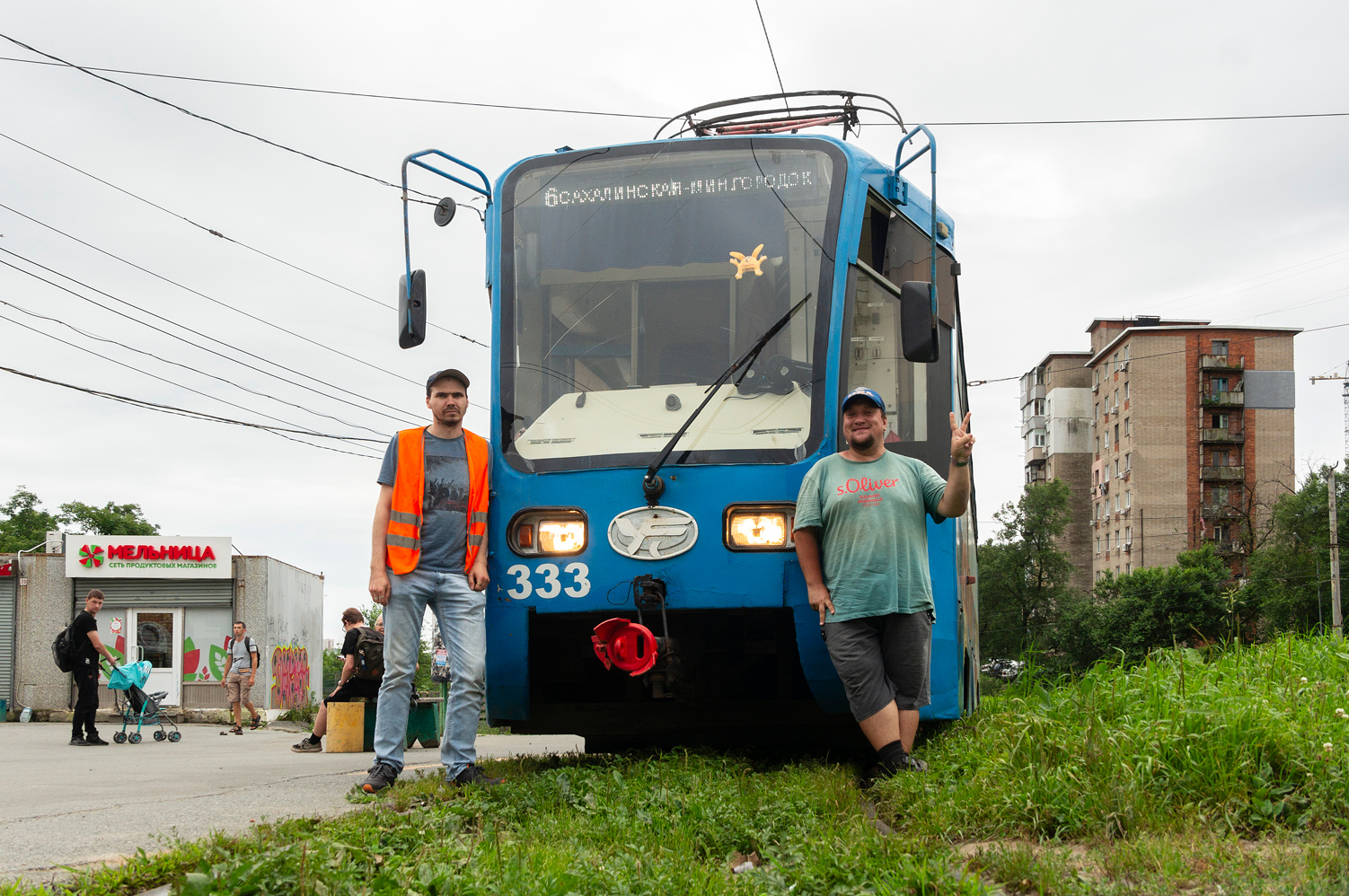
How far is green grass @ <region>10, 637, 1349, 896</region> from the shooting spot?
131 inches

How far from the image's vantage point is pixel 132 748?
548 inches

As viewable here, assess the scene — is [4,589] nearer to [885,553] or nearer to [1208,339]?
[885,553]

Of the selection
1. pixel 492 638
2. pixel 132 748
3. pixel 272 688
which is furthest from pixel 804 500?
pixel 272 688

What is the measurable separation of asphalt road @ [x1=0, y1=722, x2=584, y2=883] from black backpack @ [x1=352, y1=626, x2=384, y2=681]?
29.2 inches

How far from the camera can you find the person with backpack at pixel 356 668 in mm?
11570

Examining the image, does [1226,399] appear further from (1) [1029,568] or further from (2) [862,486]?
(2) [862,486]

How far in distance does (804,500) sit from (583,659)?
1.85 m

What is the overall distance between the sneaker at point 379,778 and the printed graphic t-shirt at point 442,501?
→ 94 cm

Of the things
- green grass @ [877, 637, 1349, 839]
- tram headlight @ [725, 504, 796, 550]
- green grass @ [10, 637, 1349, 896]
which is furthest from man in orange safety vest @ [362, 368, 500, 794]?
green grass @ [877, 637, 1349, 839]

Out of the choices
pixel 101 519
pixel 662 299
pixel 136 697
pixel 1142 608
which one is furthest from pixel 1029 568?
pixel 662 299

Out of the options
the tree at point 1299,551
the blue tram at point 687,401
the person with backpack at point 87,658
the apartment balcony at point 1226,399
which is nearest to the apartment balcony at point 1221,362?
the apartment balcony at point 1226,399

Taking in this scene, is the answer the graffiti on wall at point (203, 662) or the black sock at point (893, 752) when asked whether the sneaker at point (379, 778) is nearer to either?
the black sock at point (893, 752)

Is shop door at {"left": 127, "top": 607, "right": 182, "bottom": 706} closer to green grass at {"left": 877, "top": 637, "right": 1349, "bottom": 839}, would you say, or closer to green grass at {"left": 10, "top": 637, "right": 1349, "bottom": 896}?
green grass at {"left": 10, "top": 637, "right": 1349, "bottom": 896}

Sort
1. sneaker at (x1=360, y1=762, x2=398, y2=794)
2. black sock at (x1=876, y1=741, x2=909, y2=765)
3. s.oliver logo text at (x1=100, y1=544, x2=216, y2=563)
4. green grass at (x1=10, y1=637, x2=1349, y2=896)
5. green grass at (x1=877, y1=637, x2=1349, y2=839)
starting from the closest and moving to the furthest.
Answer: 1. green grass at (x1=10, y1=637, x2=1349, y2=896)
2. green grass at (x1=877, y1=637, x2=1349, y2=839)
3. black sock at (x1=876, y1=741, x2=909, y2=765)
4. sneaker at (x1=360, y1=762, x2=398, y2=794)
5. s.oliver logo text at (x1=100, y1=544, x2=216, y2=563)
